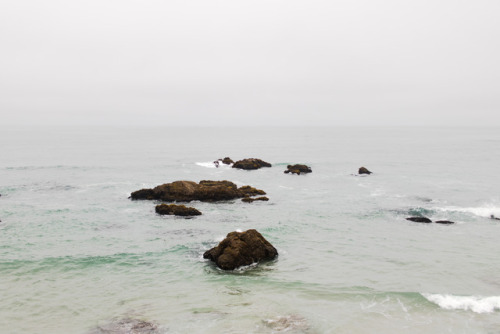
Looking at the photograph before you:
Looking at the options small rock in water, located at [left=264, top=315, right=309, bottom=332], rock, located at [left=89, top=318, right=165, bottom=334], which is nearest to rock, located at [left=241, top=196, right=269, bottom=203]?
small rock in water, located at [left=264, top=315, right=309, bottom=332]

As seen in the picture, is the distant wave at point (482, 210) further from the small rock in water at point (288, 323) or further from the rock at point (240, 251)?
the small rock in water at point (288, 323)

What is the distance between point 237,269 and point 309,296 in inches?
213

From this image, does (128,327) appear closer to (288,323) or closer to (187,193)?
(288,323)

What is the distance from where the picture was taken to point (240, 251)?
977 inches

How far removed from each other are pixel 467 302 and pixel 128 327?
16.7m

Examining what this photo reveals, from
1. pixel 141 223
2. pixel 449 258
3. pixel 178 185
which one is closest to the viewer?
pixel 449 258

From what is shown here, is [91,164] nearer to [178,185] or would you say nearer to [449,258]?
[178,185]

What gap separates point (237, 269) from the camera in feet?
79.3

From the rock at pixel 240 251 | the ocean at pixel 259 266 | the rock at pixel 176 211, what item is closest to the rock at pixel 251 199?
the ocean at pixel 259 266

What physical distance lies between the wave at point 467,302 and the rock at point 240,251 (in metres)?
10.3

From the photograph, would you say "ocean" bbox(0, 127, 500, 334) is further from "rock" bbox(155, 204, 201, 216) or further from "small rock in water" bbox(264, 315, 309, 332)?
"rock" bbox(155, 204, 201, 216)

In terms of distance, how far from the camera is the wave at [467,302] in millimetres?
18719

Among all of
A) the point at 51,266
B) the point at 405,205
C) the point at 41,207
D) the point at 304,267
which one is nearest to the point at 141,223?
the point at 51,266

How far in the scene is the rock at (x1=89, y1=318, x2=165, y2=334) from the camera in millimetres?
16414
